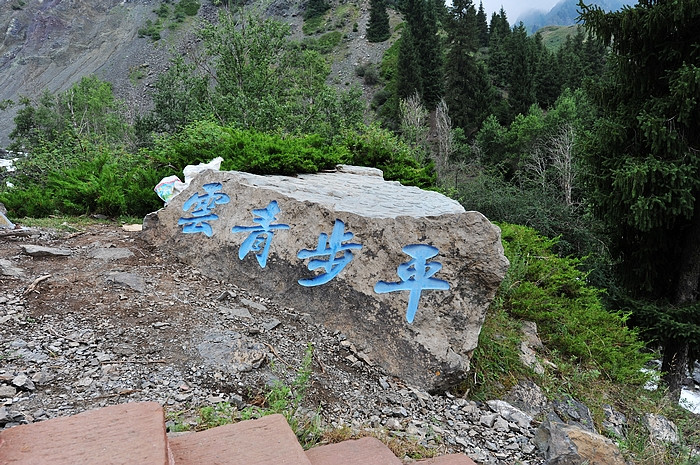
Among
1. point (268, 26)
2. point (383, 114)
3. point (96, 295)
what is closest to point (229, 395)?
point (96, 295)

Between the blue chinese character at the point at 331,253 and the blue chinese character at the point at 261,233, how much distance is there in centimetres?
34

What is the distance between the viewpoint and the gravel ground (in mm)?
2232

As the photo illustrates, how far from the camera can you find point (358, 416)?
2.54 metres

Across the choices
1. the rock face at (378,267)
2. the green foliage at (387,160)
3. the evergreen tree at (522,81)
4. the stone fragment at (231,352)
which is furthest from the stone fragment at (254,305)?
the evergreen tree at (522,81)

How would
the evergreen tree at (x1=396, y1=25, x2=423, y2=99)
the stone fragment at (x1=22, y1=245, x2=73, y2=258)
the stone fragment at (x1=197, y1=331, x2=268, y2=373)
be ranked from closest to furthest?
the stone fragment at (x1=197, y1=331, x2=268, y2=373)
the stone fragment at (x1=22, y1=245, x2=73, y2=258)
the evergreen tree at (x1=396, y1=25, x2=423, y2=99)

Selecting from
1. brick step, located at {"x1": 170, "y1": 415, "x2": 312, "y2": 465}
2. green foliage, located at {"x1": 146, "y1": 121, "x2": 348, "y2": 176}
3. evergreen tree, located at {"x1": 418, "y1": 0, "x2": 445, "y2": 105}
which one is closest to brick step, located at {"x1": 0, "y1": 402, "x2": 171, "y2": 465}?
brick step, located at {"x1": 170, "y1": 415, "x2": 312, "y2": 465}

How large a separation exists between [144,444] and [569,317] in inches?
168

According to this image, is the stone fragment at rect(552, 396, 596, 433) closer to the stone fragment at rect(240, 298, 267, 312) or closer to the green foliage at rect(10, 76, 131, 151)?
the stone fragment at rect(240, 298, 267, 312)

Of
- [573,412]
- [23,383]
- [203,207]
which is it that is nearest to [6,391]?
[23,383]

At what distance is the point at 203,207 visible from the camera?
4082 millimetres

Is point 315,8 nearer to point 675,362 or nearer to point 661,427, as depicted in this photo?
point 675,362

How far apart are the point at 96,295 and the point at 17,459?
2.06 m

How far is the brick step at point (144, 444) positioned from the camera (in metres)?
1.28

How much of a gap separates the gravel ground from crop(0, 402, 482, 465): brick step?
0.58 m
